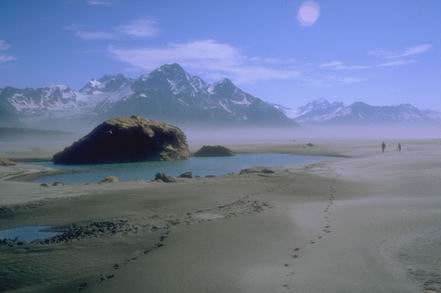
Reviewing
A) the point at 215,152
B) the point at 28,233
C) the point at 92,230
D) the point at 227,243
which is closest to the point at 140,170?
the point at 215,152

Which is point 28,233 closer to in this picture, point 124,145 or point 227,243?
point 227,243

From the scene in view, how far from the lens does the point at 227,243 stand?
1175 centimetres

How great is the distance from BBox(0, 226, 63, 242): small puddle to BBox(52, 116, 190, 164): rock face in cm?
3749

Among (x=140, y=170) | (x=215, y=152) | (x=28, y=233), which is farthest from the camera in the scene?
(x=215, y=152)

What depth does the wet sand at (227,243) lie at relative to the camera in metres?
8.90

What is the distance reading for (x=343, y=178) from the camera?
28.1 metres

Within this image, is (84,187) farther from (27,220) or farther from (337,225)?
(337,225)

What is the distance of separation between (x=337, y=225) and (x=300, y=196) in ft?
22.4

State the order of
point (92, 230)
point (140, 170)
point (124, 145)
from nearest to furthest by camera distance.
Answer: point (92, 230) → point (140, 170) → point (124, 145)

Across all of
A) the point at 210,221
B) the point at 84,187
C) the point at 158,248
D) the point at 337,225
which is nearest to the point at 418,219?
the point at 337,225

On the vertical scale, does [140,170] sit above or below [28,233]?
above

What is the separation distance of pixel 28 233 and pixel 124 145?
4013 cm

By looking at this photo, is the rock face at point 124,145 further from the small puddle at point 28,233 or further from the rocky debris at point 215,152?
the small puddle at point 28,233

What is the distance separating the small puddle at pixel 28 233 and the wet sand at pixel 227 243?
610mm
